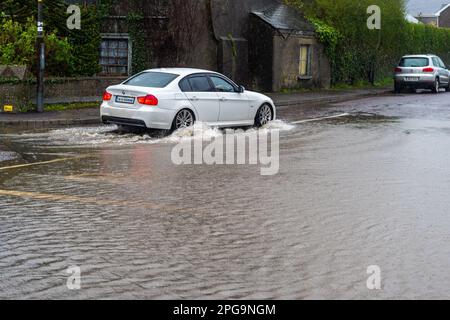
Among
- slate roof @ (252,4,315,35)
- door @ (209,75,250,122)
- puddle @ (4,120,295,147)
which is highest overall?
slate roof @ (252,4,315,35)

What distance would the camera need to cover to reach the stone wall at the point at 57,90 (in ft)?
66.6

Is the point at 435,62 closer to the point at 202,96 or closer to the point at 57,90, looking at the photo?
the point at 57,90

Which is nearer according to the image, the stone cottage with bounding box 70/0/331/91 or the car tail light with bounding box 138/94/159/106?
the car tail light with bounding box 138/94/159/106

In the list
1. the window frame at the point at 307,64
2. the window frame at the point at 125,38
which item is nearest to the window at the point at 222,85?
the window frame at the point at 125,38

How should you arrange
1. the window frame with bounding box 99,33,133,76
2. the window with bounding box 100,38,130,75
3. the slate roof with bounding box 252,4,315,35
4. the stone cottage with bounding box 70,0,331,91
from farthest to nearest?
the slate roof with bounding box 252,4,315,35 < the window with bounding box 100,38,130,75 < the window frame with bounding box 99,33,133,76 < the stone cottage with bounding box 70,0,331,91

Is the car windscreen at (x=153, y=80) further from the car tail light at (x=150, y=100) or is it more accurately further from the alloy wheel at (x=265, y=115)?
the alloy wheel at (x=265, y=115)

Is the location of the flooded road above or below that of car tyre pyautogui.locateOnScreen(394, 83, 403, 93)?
below

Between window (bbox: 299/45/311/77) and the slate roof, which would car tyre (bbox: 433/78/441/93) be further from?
the slate roof

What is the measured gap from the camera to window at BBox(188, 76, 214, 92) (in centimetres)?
1655

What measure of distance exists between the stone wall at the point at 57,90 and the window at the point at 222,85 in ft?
20.0

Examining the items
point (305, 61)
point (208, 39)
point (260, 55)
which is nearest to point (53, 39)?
point (208, 39)

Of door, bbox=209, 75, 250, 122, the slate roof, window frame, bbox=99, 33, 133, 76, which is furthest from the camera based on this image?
the slate roof

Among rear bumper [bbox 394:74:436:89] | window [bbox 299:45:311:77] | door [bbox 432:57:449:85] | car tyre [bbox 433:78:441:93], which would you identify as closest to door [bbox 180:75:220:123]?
window [bbox 299:45:311:77]

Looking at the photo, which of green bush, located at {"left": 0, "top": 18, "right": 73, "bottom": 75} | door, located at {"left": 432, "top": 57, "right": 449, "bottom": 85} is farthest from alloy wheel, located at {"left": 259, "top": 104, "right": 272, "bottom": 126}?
door, located at {"left": 432, "top": 57, "right": 449, "bottom": 85}
